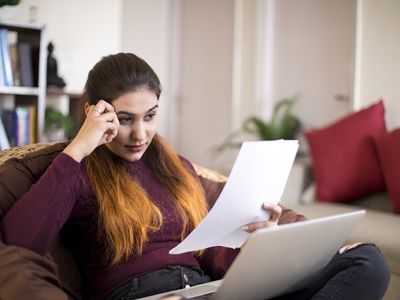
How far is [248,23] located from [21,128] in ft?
6.76

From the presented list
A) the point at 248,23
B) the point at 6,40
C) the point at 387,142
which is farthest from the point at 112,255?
the point at 248,23

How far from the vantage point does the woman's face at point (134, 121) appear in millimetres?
1323

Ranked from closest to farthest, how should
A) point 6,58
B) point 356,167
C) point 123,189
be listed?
point 123,189
point 356,167
point 6,58

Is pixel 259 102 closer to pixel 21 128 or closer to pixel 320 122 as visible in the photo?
pixel 320 122

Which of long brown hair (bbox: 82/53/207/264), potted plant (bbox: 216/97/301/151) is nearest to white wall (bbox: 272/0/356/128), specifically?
potted plant (bbox: 216/97/301/151)

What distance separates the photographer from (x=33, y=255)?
→ 107cm

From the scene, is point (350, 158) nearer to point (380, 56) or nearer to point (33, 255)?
point (380, 56)

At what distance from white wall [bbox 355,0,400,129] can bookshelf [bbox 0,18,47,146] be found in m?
1.90

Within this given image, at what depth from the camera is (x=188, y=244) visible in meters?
1.16

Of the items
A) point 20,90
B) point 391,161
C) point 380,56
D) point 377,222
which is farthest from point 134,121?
point 380,56

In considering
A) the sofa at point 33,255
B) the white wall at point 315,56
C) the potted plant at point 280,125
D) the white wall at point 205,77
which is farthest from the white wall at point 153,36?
the sofa at point 33,255

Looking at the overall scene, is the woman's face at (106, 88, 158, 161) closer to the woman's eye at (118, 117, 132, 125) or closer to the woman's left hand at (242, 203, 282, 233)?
the woman's eye at (118, 117, 132, 125)

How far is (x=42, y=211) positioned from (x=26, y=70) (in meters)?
2.13

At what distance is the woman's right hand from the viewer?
1.18 m
